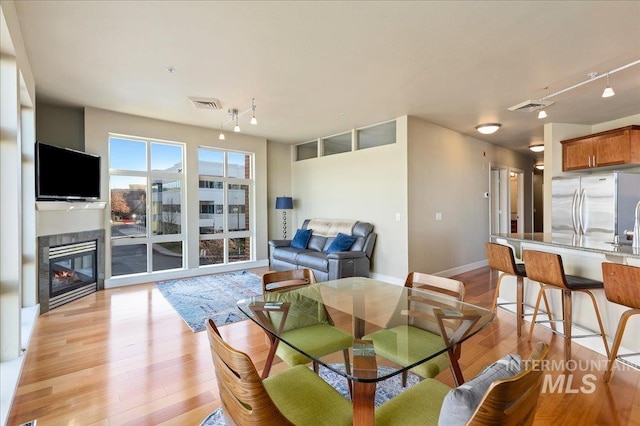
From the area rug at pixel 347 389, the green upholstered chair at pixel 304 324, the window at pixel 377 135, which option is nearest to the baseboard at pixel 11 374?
the area rug at pixel 347 389

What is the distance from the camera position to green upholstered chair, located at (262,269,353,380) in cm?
176

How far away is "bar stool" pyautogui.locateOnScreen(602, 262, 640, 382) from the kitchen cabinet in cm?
348

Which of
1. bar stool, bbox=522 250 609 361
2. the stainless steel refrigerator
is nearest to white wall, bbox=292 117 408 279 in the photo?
bar stool, bbox=522 250 609 361

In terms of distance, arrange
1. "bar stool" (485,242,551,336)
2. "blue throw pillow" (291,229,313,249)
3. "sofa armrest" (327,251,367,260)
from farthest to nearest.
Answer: "blue throw pillow" (291,229,313,249)
"sofa armrest" (327,251,367,260)
"bar stool" (485,242,551,336)

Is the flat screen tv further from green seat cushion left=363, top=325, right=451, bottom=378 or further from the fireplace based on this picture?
green seat cushion left=363, top=325, right=451, bottom=378

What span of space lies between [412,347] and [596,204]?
4810 millimetres

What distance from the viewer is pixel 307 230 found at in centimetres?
604

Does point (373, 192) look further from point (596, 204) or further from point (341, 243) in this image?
point (596, 204)

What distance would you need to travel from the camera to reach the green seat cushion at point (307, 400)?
1249 mm

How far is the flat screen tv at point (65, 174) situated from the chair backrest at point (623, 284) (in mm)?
5409

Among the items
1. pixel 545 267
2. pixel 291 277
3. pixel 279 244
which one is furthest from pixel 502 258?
pixel 279 244

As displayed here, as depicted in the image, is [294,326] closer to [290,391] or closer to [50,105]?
[290,391]

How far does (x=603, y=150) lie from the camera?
4652 millimetres

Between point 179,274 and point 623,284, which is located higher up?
point 623,284
